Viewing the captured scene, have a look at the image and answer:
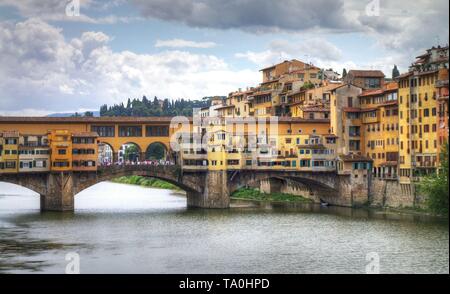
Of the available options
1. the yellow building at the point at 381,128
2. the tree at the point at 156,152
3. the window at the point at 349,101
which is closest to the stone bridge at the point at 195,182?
the yellow building at the point at 381,128

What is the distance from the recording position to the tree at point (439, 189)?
6625 cm

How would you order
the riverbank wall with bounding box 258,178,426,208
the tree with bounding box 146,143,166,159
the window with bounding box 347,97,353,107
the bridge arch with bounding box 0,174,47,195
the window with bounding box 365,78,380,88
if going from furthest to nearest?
the tree with bounding box 146,143,166,159 < the window with bounding box 365,78,380,88 < the window with bounding box 347,97,353,107 < the bridge arch with bounding box 0,174,47,195 < the riverbank wall with bounding box 258,178,426,208

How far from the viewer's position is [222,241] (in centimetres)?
6062

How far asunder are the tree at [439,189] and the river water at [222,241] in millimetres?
1322

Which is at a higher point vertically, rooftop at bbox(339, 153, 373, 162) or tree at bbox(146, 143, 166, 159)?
tree at bbox(146, 143, 166, 159)

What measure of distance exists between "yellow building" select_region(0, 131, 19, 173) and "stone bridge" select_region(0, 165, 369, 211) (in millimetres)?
699

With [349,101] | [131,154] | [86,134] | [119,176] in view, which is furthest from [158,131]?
[131,154]

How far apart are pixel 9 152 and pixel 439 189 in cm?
→ 3599

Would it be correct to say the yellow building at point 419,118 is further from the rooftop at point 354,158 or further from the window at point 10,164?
the window at point 10,164

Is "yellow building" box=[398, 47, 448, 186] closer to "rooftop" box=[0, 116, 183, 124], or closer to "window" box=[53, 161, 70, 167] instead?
"rooftop" box=[0, 116, 183, 124]

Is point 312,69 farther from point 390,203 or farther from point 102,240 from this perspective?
point 102,240

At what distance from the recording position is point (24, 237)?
204ft

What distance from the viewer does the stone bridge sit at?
81.8 metres

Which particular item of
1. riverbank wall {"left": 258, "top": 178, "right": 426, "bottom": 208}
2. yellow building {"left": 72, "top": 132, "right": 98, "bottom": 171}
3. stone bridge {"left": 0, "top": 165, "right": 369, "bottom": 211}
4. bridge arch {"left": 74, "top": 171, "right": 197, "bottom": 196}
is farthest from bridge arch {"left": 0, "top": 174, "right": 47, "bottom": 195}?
riverbank wall {"left": 258, "top": 178, "right": 426, "bottom": 208}
